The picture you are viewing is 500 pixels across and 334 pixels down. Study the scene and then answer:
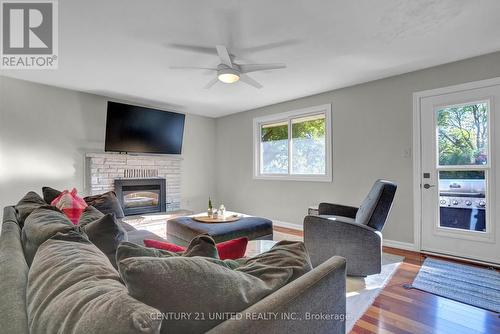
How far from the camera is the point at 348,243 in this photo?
2.45m

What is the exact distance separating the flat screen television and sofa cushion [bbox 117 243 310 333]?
411cm

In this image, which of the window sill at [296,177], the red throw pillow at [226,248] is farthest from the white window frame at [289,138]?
the red throw pillow at [226,248]

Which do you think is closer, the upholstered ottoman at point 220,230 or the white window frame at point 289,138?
the upholstered ottoman at point 220,230

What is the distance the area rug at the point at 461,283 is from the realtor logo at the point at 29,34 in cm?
399

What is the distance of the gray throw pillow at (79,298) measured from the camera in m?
0.50

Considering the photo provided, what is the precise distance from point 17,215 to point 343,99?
4011mm

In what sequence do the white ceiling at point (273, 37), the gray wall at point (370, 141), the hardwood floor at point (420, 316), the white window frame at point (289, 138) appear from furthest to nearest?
the white window frame at point (289, 138)
the gray wall at point (370, 141)
the white ceiling at point (273, 37)
the hardwood floor at point (420, 316)

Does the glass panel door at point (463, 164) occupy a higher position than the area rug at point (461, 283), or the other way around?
the glass panel door at point (463, 164)

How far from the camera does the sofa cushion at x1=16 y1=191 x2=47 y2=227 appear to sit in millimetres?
1664

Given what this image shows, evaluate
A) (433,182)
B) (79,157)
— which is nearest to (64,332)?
(433,182)

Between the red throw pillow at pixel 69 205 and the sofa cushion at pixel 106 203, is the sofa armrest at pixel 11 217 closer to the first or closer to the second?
the red throw pillow at pixel 69 205

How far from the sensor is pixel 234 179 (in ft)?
18.6

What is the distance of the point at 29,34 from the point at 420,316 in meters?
4.15

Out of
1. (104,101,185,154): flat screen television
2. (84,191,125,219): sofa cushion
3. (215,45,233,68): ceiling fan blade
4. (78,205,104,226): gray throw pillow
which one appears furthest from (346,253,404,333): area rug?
(104,101,185,154): flat screen television
